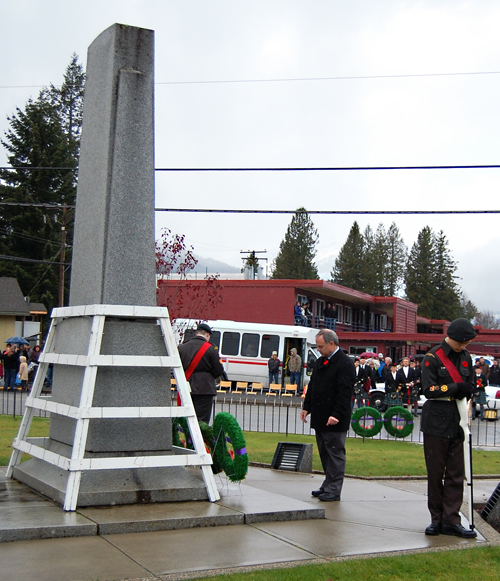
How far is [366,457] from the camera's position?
12.8 metres

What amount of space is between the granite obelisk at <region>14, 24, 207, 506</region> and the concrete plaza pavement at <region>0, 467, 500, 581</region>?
34cm

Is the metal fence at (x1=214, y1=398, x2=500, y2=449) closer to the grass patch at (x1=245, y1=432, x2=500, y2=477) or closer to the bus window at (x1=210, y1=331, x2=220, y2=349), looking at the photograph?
the grass patch at (x1=245, y1=432, x2=500, y2=477)

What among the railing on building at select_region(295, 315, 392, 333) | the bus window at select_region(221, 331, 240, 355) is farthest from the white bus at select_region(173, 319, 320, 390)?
the railing on building at select_region(295, 315, 392, 333)

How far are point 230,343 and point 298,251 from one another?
55992 mm

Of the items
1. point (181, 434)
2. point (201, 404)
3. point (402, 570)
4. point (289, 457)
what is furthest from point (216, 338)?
point (402, 570)

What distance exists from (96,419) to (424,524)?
130 inches

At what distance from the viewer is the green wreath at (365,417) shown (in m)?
14.8

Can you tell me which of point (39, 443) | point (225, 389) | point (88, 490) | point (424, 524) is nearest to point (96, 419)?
point (88, 490)

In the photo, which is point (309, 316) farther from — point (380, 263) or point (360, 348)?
point (380, 263)

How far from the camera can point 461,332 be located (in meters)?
6.88

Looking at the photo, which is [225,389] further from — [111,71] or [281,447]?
[111,71]

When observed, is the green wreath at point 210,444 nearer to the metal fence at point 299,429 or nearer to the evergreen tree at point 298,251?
the metal fence at point 299,429

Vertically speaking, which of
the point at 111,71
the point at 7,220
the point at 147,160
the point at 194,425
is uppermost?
the point at 7,220

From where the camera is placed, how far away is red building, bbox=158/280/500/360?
4647cm
